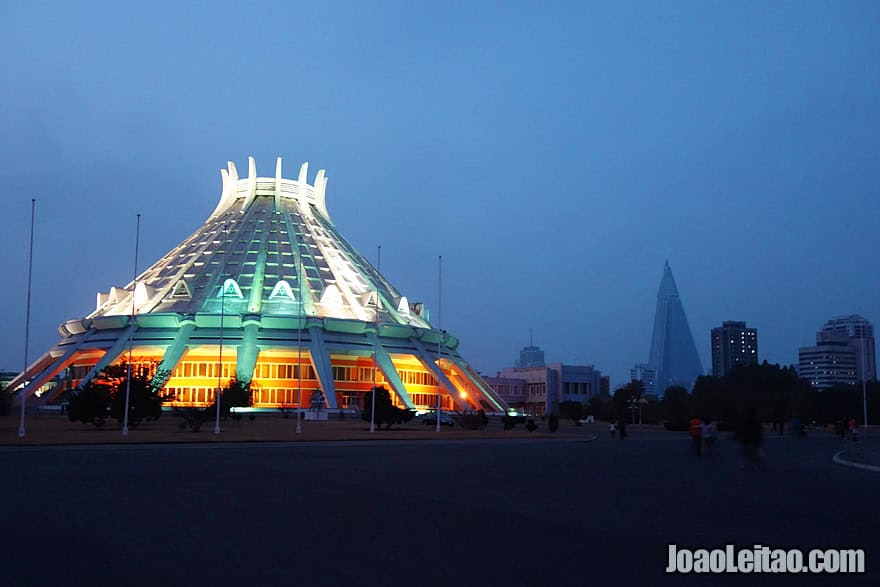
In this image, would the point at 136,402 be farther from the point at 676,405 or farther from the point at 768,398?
the point at 768,398

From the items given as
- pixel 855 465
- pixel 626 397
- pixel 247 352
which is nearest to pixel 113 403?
pixel 247 352

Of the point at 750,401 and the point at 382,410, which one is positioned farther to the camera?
the point at 750,401

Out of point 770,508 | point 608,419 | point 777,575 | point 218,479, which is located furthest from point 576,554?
point 608,419

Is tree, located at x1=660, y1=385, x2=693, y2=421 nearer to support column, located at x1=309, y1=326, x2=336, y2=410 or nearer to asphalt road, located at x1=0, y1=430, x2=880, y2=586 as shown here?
support column, located at x1=309, y1=326, x2=336, y2=410

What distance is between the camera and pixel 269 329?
212 ft

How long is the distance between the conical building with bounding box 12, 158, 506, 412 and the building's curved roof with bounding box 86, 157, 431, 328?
0.12 meters

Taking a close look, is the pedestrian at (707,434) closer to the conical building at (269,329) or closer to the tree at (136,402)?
the tree at (136,402)

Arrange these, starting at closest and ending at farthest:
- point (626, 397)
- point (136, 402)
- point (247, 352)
Answer: point (136, 402), point (247, 352), point (626, 397)

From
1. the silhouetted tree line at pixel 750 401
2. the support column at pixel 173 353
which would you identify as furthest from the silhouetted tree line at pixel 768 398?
the support column at pixel 173 353

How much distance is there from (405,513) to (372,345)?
54.8 metres

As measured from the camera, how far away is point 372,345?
65.3 m

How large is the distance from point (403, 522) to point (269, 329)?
2207 inches

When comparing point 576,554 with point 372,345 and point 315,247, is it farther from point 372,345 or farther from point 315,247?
point 315,247

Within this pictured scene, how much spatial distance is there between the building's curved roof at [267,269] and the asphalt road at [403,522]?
47409 millimetres
